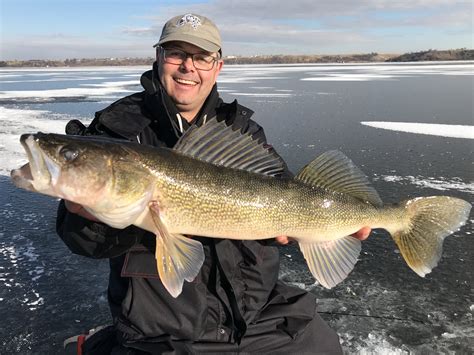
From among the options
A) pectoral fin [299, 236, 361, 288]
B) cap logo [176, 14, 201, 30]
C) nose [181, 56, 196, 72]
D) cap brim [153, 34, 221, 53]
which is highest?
cap logo [176, 14, 201, 30]

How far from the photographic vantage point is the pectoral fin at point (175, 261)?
2.35 m

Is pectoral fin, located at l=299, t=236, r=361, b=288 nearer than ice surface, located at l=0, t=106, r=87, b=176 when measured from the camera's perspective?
Yes

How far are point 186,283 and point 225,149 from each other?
0.90 metres

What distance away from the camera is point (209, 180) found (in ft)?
7.90

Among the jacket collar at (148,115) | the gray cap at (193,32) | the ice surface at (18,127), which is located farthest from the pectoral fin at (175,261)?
the ice surface at (18,127)

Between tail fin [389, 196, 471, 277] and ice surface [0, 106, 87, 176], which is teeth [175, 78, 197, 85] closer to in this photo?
tail fin [389, 196, 471, 277]

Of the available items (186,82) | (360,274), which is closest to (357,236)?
(360,274)

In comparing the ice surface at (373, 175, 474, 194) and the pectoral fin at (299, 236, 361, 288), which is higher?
the pectoral fin at (299, 236, 361, 288)

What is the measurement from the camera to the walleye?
2.14 meters

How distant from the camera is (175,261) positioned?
2.36 meters

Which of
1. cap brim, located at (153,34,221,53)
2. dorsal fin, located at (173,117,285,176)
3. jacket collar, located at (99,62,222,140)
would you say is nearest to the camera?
dorsal fin, located at (173,117,285,176)

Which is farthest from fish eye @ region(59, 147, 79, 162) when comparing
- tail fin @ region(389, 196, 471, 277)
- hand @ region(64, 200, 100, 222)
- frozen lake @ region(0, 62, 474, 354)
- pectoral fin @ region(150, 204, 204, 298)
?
tail fin @ region(389, 196, 471, 277)

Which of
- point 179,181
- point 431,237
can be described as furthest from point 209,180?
point 431,237

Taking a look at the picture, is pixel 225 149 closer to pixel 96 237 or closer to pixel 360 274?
pixel 96 237
